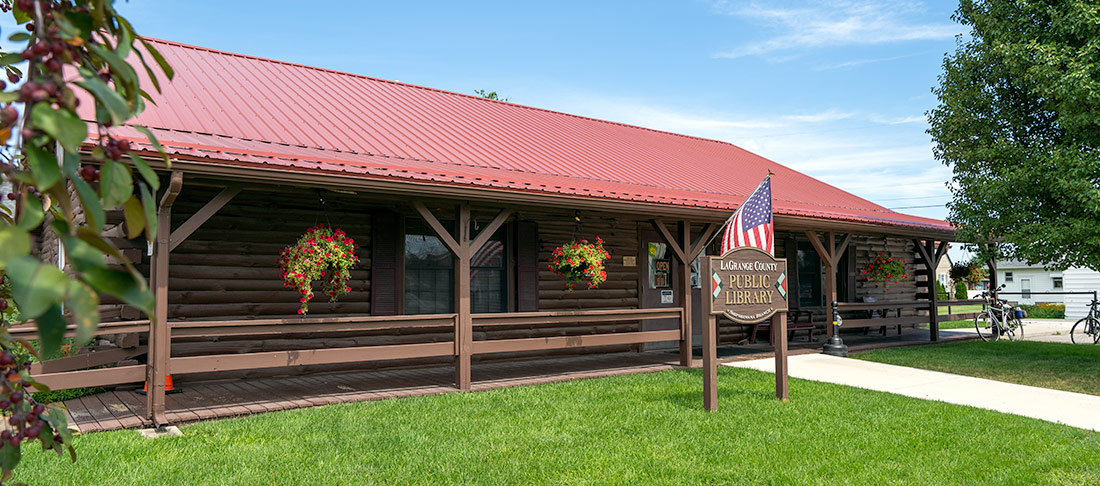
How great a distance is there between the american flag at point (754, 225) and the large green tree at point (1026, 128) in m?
5.41

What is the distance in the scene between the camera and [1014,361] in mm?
11250

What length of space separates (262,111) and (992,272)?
1500 centimetres

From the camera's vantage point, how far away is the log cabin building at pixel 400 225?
7.10 m

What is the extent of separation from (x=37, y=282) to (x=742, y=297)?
7.07 m

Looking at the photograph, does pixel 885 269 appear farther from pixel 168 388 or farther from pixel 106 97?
pixel 106 97

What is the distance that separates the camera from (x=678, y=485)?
15.4 feet

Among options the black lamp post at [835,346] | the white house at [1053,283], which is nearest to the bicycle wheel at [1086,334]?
the black lamp post at [835,346]

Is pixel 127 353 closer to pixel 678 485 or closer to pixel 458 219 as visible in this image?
pixel 458 219

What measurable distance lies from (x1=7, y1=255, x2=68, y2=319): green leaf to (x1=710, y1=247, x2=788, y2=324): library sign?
662cm

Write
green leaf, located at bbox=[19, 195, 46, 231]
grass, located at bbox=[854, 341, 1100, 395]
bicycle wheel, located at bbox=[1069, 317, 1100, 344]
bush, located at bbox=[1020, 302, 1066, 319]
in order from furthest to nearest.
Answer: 1. bush, located at bbox=[1020, 302, 1066, 319]
2. bicycle wheel, located at bbox=[1069, 317, 1100, 344]
3. grass, located at bbox=[854, 341, 1100, 395]
4. green leaf, located at bbox=[19, 195, 46, 231]

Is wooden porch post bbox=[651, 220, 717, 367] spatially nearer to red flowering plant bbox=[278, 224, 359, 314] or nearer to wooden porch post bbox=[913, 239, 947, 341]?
red flowering plant bbox=[278, 224, 359, 314]

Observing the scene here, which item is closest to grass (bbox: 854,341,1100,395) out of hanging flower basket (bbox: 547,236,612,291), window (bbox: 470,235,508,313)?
hanging flower basket (bbox: 547,236,612,291)

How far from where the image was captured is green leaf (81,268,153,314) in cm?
83

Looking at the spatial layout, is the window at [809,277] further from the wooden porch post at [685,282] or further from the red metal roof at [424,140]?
the wooden porch post at [685,282]
